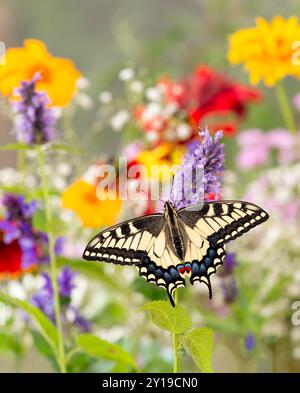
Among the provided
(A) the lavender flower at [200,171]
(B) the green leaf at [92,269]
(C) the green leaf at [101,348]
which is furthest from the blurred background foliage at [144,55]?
(A) the lavender flower at [200,171]

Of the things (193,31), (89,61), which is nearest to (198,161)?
(193,31)

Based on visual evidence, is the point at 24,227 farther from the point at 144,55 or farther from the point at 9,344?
the point at 144,55

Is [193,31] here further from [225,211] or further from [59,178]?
[225,211]

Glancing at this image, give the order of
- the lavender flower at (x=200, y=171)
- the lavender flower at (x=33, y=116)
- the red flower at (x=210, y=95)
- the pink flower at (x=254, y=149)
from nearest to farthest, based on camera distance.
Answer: the lavender flower at (x=200, y=171), the lavender flower at (x=33, y=116), the red flower at (x=210, y=95), the pink flower at (x=254, y=149)

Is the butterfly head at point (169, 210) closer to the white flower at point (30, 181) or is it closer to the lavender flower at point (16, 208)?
the lavender flower at point (16, 208)
